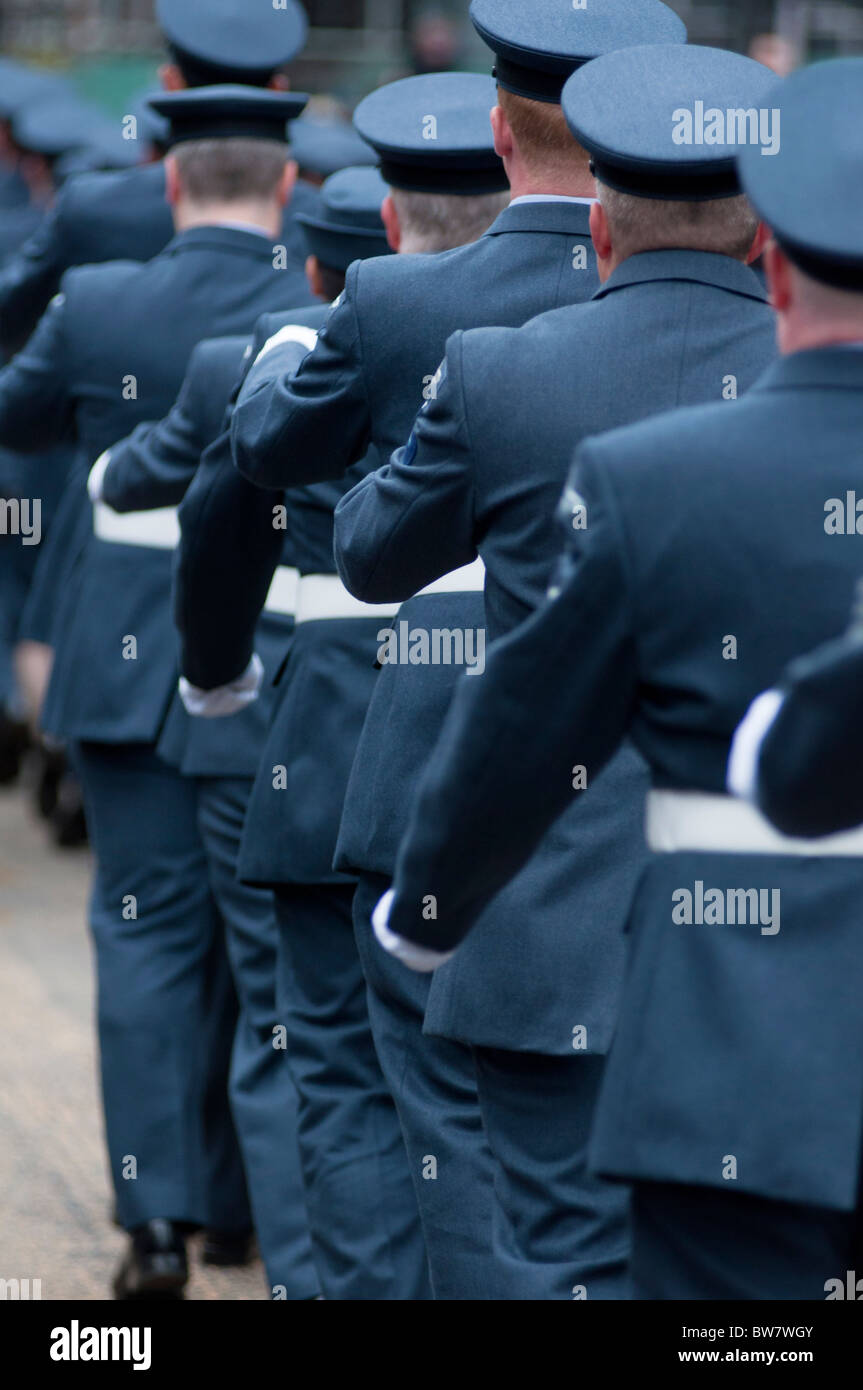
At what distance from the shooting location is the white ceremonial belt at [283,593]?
13.0 feet

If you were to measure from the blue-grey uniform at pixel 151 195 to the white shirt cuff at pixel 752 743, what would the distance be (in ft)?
8.18

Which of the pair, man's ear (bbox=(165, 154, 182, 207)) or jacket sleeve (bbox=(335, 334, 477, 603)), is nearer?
jacket sleeve (bbox=(335, 334, 477, 603))

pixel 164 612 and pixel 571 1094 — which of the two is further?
pixel 164 612

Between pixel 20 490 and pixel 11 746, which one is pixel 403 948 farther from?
pixel 11 746

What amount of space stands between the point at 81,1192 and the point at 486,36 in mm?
2617

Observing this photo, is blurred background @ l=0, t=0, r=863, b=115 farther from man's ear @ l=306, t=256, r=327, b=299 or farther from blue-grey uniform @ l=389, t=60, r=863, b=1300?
blue-grey uniform @ l=389, t=60, r=863, b=1300

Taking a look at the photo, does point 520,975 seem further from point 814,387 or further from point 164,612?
point 164,612

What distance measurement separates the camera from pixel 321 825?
3615 millimetres

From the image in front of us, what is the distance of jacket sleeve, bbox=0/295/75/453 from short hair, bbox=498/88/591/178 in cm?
160

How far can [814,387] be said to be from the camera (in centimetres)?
213

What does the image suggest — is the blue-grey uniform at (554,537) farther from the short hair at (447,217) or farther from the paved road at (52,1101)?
the paved road at (52,1101)

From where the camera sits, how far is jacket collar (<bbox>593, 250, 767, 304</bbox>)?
2619mm

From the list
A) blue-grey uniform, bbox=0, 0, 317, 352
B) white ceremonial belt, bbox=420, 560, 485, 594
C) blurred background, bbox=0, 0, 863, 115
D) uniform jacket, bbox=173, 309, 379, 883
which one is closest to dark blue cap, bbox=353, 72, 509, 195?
uniform jacket, bbox=173, 309, 379, 883

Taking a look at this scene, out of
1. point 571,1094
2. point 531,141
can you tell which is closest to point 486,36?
point 531,141
